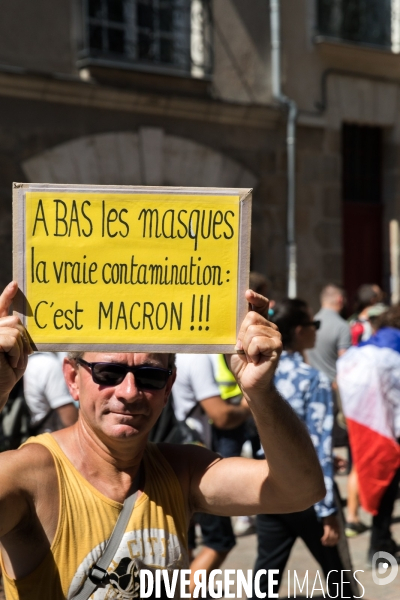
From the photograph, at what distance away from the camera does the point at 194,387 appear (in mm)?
5355

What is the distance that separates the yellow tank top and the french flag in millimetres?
4129

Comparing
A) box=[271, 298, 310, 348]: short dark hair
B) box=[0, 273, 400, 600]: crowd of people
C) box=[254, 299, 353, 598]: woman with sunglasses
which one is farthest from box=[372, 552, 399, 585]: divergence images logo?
box=[0, 273, 400, 600]: crowd of people

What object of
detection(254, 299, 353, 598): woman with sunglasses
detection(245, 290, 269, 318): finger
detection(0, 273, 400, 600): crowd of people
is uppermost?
detection(245, 290, 269, 318): finger

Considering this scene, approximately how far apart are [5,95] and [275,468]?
8.80m

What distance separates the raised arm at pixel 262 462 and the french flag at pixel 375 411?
398 centimetres

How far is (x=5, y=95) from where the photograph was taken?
10.5m

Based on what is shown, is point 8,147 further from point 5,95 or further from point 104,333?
point 104,333

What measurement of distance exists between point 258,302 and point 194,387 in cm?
301

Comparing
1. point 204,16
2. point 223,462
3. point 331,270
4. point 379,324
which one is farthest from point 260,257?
point 223,462

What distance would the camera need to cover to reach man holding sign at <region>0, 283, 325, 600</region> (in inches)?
90.8

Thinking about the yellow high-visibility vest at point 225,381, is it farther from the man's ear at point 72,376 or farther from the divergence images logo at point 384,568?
the man's ear at point 72,376

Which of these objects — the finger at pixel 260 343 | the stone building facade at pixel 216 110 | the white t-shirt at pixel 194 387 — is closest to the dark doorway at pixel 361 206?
the stone building facade at pixel 216 110

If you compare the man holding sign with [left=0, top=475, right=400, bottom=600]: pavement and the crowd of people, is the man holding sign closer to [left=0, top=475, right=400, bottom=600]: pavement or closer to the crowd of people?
the crowd of people

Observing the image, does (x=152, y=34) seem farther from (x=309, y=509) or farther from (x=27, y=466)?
(x=27, y=466)
